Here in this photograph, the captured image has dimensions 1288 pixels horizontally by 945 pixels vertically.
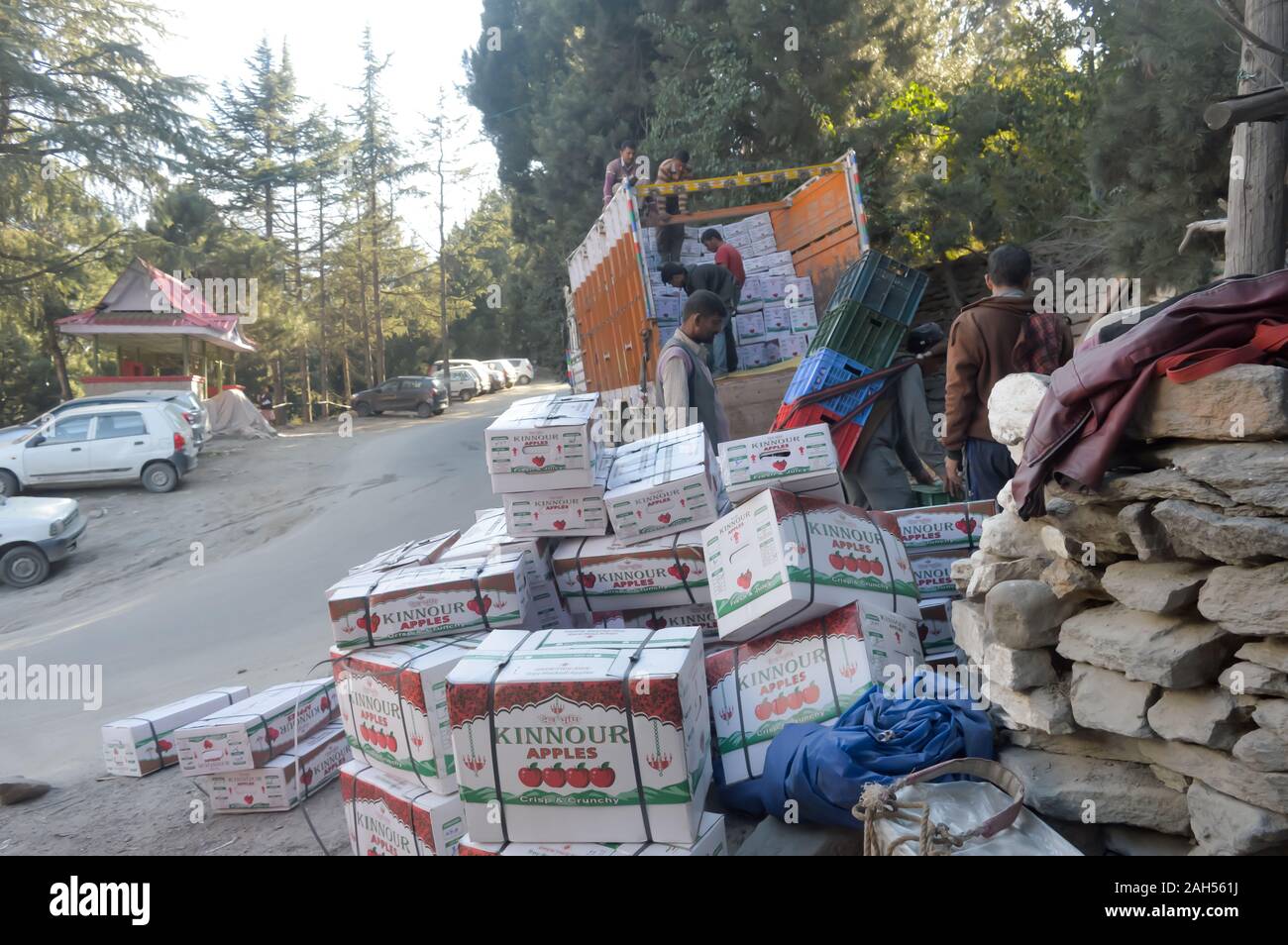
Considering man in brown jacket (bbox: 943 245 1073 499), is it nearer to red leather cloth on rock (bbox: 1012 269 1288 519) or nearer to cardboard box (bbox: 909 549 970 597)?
cardboard box (bbox: 909 549 970 597)

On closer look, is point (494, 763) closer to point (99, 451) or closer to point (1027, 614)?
point (1027, 614)

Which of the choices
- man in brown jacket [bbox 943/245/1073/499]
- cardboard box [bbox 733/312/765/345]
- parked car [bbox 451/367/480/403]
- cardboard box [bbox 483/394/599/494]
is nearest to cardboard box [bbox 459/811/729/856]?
cardboard box [bbox 483/394/599/494]

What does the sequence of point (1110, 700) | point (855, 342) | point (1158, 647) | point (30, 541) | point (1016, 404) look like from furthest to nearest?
point (30, 541)
point (855, 342)
point (1016, 404)
point (1110, 700)
point (1158, 647)

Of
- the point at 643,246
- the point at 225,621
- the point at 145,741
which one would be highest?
the point at 643,246

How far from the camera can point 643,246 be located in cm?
977

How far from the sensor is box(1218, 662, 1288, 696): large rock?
249 cm

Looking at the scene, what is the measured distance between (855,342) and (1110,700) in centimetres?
379

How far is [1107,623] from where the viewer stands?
292cm

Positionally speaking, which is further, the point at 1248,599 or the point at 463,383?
the point at 463,383

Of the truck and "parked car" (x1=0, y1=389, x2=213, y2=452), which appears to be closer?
the truck

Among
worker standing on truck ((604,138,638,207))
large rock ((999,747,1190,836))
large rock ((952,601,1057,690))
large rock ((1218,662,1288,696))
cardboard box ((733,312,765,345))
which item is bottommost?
large rock ((999,747,1190,836))

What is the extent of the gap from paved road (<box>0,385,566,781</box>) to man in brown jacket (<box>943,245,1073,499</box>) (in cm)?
481

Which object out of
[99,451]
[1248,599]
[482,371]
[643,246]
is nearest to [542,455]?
[1248,599]
